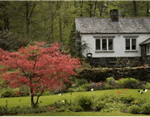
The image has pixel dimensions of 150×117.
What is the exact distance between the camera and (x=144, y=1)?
38.6m

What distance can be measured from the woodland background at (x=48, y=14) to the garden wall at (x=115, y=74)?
13543 millimetres

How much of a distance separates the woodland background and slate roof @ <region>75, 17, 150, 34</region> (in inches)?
131

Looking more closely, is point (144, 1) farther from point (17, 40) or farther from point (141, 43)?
point (17, 40)

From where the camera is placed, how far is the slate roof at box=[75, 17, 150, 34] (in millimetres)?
25825

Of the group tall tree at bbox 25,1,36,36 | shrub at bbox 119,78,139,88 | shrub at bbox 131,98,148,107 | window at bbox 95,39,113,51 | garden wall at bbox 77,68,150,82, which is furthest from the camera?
tall tree at bbox 25,1,36,36

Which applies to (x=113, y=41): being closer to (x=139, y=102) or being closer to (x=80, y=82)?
(x=80, y=82)

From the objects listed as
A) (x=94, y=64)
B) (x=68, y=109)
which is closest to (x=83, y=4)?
(x=94, y=64)

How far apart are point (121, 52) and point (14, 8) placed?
16833 mm

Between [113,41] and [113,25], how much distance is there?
7.09ft

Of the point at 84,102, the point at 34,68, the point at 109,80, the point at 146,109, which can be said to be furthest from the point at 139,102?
the point at 109,80

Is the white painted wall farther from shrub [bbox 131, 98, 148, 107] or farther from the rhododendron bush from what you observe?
the rhododendron bush

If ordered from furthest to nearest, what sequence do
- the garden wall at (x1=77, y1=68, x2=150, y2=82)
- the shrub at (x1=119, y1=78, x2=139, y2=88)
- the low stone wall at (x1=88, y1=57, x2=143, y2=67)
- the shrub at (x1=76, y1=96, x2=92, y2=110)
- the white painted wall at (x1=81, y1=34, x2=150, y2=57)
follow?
1. the white painted wall at (x1=81, y1=34, x2=150, y2=57)
2. the low stone wall at (x1=88, y1=57, x2=143, y2=67)
3. the garden wall at (x1=77, y1=68, x2=150, y2=82)
4. the shrub at (x1=119, y1=78, x2=139, y2=88)
5. the shrub at (x1=76, y1=96, x2=92, y2=110)

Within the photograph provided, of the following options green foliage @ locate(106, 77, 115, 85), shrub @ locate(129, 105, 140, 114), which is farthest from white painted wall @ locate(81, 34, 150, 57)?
shrub @ locate(129, 105, 140, 114)

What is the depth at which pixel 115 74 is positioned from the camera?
682 inches
